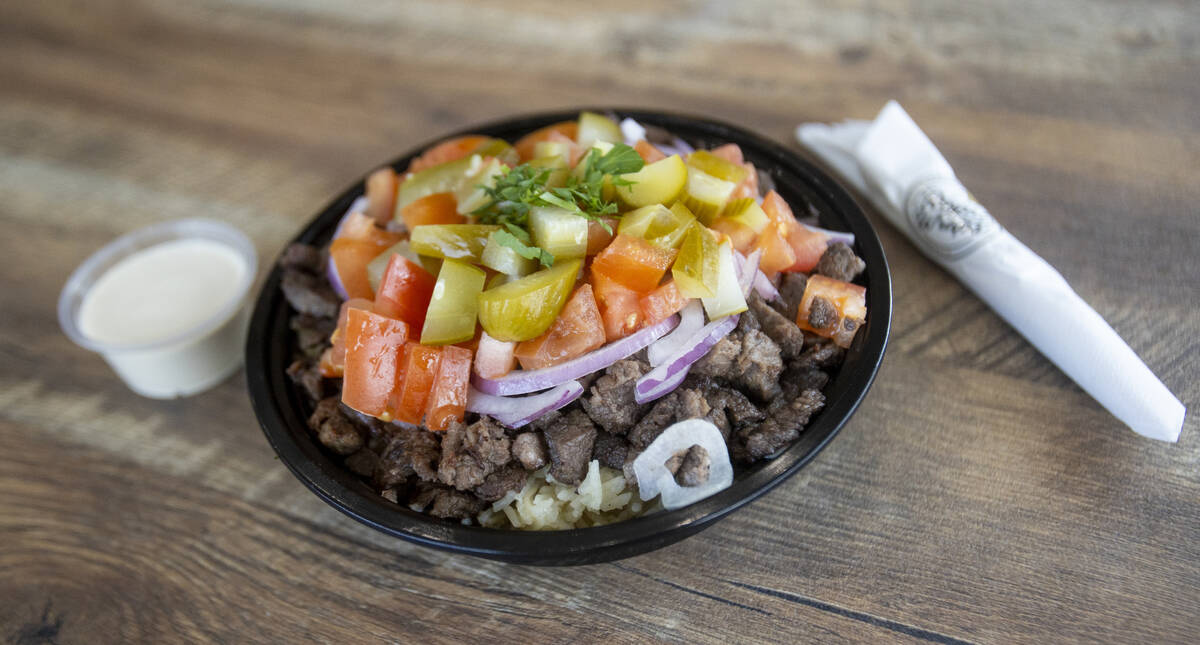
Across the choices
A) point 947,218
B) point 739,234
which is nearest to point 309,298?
point 739,234

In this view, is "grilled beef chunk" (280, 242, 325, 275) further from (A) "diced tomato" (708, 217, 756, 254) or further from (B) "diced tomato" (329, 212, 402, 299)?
(A) "diced tomato" (708, 217, 756, 254)

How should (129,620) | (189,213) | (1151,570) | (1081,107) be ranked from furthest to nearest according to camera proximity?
(189,213)
(1081,107)
(129,620)
(1151,570)

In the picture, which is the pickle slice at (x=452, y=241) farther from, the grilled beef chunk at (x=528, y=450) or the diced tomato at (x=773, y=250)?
the diced tomato at (x=773, y=250)

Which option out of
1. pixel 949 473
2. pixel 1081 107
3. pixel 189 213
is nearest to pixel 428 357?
pixel 949 473

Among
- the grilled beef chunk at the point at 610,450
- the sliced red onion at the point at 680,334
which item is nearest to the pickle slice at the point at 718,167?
the sliced red onion at the point at 680,334

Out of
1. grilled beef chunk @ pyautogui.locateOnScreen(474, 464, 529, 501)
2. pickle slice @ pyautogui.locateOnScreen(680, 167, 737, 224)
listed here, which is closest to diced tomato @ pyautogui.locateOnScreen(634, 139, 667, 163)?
pickle slice @ pyautogui.locateOnScreen(680, 167, 737, 224)

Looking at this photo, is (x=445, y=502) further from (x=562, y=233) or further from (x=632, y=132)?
(x=632, y=132)

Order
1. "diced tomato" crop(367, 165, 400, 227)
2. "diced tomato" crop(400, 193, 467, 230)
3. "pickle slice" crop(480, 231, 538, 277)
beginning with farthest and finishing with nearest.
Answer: "diced tomato" crop(367, 165, 400, 227) → "diced tomato" crop(400, 193, 467, 230) → "pickle slice" crop(480, 231, 538, 277)

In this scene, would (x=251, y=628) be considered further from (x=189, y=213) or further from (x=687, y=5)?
(x=687, y=5)
